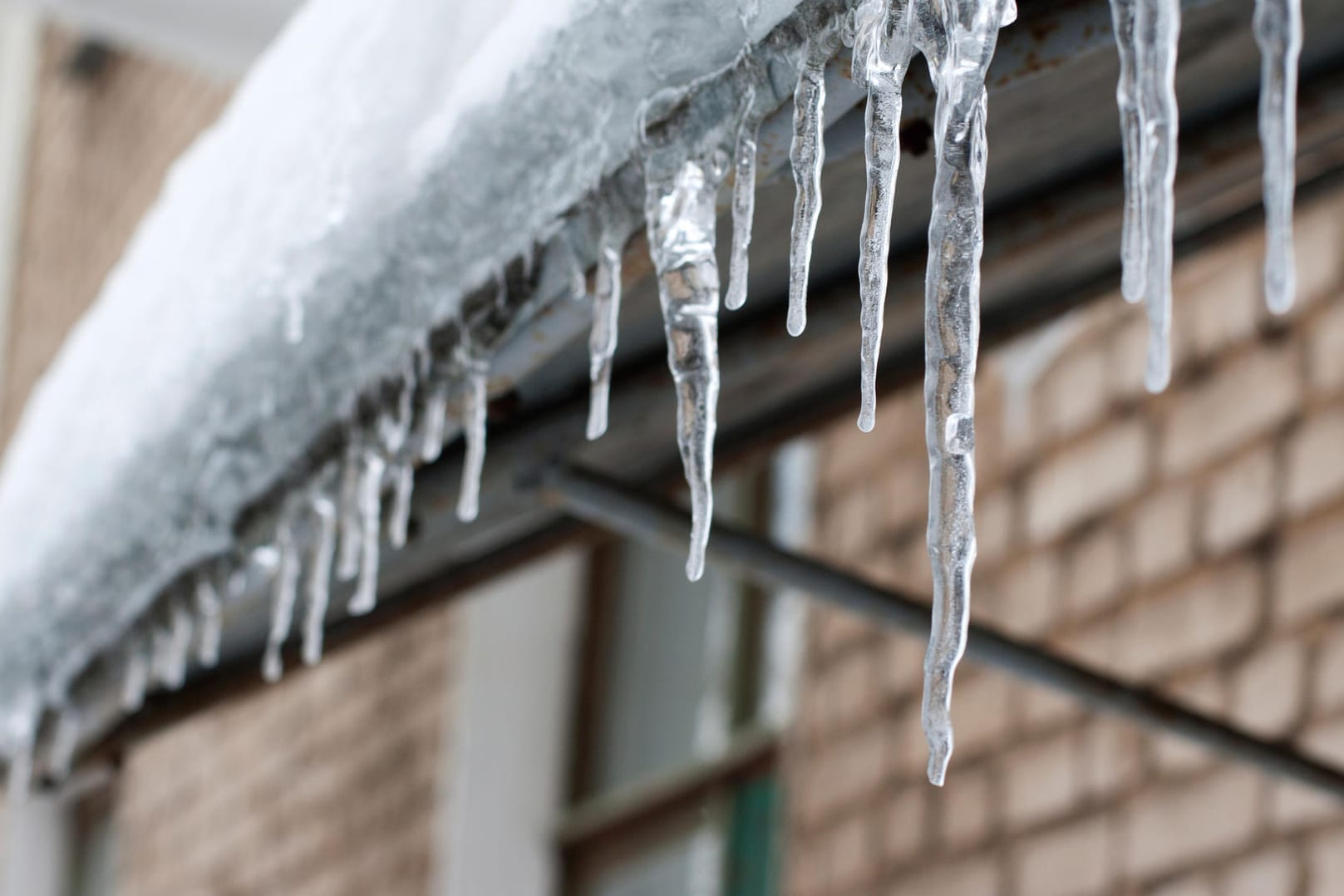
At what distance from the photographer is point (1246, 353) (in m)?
2.29

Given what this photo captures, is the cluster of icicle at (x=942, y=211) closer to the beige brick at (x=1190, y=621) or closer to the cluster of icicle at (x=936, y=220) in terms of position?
the cluster of icicle at (x=936, y=220)

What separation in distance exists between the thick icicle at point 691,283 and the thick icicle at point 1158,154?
27 cm

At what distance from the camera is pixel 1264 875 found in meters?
2.10

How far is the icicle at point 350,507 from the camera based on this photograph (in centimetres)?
123

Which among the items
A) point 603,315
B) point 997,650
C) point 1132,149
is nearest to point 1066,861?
Result: point 997,650

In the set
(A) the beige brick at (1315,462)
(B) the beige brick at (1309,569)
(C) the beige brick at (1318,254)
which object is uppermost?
(C) the beige brick at (1318,254)

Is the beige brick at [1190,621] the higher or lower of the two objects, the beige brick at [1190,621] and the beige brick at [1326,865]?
the higher

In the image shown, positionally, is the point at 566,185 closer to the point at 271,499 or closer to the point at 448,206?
the point at 448,206

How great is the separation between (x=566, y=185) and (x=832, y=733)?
85.0 inches

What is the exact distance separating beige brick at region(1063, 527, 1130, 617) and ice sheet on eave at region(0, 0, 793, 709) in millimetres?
1418

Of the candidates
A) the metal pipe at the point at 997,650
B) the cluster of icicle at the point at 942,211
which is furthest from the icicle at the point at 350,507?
the cluster of icicle at the point at 942,211

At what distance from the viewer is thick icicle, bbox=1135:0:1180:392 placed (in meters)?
0.66

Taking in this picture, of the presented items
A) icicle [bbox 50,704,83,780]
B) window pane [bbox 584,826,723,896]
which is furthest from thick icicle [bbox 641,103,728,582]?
window pane [bbox 584,826,723,896]

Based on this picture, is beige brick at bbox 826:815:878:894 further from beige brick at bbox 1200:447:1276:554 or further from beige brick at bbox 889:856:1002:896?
beige brick at bbox 1200:447:1276:554
